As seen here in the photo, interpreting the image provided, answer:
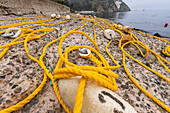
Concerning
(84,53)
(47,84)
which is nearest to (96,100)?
(47,84)

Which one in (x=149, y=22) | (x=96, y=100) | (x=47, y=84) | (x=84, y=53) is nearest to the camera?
(x=96, y=100)

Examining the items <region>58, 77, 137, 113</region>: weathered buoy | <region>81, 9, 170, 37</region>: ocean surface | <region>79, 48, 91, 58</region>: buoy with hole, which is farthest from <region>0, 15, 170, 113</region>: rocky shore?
<region>81, 9, 170, 37</region>: ocean surface

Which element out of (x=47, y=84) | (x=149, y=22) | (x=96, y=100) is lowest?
(x=47, y=84)

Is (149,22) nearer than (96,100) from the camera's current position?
No

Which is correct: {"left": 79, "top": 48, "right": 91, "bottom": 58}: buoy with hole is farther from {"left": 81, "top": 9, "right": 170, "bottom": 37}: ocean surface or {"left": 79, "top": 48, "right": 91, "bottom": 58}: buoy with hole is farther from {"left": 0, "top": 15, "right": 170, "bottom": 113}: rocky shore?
{"left": 81, "top": 9, "right": 170, "bottom": 37}: ocean surface

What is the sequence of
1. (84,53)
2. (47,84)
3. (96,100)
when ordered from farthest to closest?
(84,53), (47,84), (96,100)

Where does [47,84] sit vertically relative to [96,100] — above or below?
below

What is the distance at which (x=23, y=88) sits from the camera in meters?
0.88

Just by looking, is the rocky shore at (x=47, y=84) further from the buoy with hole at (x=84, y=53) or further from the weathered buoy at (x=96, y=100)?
the weathered buoy at (x=96, y=100)

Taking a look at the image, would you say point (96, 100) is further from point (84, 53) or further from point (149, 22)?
point (149, 22)

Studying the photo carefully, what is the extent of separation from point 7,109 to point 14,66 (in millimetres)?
625

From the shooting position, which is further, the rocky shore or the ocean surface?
the ocean surface

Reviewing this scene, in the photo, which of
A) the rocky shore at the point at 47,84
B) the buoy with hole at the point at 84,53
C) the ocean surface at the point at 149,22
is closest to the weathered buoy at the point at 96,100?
the rocky shore at the point at 47,84

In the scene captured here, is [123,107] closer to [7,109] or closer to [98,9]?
[7,109]
